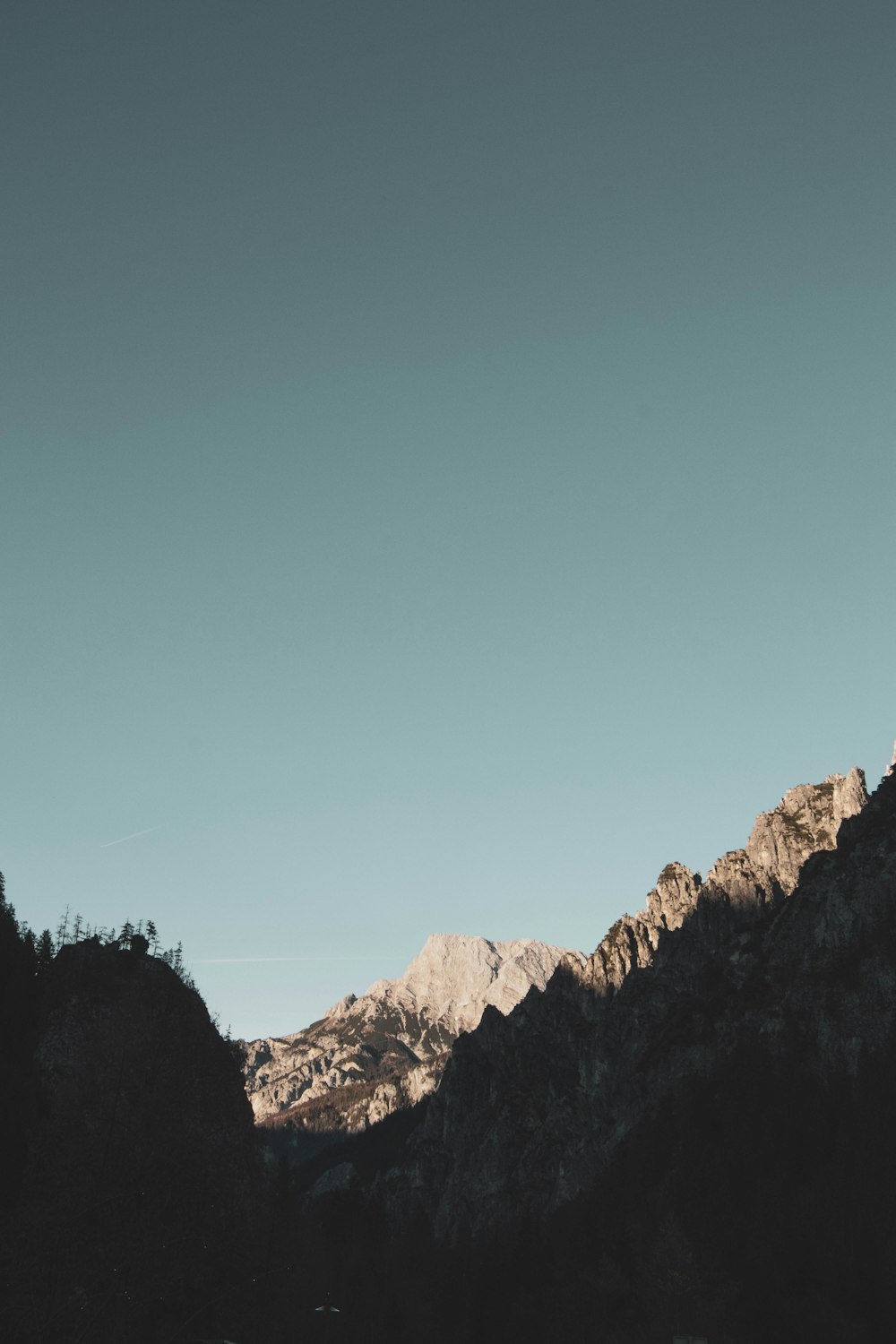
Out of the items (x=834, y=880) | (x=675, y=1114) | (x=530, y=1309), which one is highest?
(x=834, y=880)

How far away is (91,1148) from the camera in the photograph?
39438 mm

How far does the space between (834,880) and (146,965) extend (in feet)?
354

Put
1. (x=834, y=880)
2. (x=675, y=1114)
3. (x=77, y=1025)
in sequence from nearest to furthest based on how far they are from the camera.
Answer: (x=77, y=1025) < (x=675, y=1114) < (x=834, y=880)

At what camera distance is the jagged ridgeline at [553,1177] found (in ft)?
123

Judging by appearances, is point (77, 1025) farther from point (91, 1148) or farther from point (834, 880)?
point (834, 880)

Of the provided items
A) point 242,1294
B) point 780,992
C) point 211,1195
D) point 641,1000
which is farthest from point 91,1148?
point 641,1000

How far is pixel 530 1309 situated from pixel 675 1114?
4983 centimetres

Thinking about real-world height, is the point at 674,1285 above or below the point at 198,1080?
below

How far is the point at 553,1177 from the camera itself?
173 meters

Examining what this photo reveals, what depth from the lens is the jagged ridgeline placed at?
3738cm

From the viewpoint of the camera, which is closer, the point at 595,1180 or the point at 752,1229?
the point at 752,1229

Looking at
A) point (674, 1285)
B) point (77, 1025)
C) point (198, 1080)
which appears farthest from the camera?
point (77, 1025)

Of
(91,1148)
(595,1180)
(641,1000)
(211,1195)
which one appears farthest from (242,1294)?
(641,1000)

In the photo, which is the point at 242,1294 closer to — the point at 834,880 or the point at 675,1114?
→ the point at 675,1114
